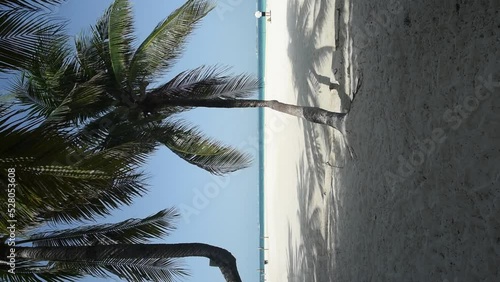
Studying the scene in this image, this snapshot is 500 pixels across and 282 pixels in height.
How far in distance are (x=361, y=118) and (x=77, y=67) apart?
4.92m

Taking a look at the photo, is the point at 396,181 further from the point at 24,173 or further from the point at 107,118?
the point at 107,118

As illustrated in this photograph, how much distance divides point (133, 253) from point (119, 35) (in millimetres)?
4198

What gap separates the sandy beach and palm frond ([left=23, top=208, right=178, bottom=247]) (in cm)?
270

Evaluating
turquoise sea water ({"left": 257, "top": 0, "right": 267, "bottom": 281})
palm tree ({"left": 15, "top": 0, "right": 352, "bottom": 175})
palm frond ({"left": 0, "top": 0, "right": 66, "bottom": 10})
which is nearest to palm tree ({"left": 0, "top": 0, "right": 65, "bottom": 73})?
palm frond ({"left": 0, "top": 0, "right": 66, "bottom": 10})

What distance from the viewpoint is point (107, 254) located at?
6148 millimetres

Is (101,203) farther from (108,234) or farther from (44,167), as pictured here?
(44,167)

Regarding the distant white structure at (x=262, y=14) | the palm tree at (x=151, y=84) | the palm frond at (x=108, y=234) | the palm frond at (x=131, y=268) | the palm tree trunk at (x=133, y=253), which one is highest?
the distant white structure at (x=262, y=14)

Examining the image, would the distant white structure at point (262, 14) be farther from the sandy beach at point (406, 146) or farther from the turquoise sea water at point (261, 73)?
the sandy beach at point (406, 146)

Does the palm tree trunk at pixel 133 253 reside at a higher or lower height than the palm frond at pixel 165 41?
lower

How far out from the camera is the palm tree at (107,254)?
19.5ft

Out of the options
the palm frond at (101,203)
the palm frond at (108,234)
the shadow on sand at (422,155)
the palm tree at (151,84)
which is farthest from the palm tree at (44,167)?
the palm tree at (151,84)

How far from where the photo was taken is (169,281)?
7.12m

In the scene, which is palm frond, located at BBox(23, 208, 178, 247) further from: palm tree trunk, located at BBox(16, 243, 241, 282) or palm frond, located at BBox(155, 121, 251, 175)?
palm frond, located at BBox(155, 121, 251, 175)

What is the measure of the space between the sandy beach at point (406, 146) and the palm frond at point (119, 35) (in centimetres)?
364
